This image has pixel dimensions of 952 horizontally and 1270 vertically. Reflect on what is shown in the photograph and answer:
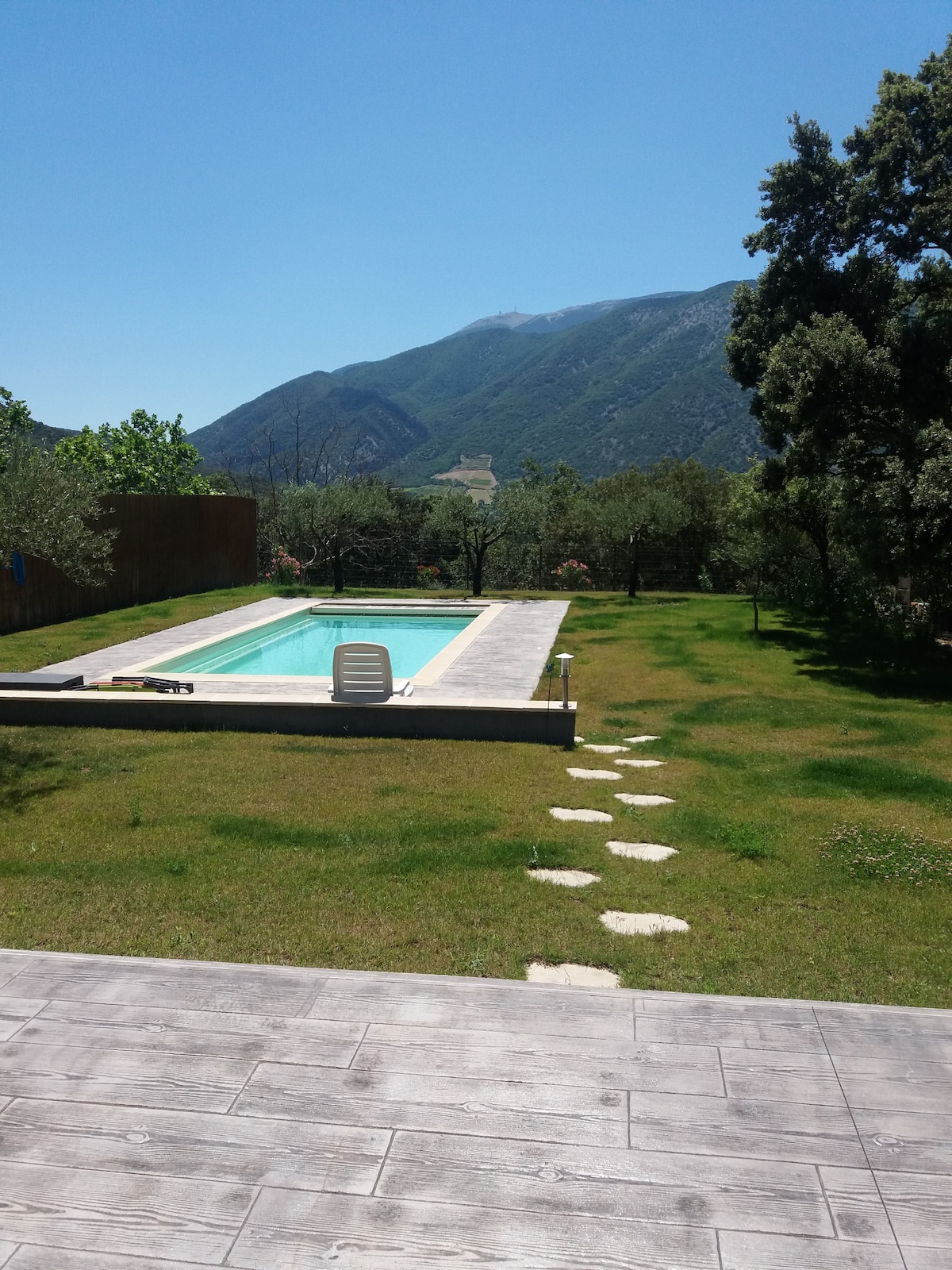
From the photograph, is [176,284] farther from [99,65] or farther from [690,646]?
[690,646]

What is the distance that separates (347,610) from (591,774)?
11.9 metres

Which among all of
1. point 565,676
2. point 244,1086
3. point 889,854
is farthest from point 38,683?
point 889,854

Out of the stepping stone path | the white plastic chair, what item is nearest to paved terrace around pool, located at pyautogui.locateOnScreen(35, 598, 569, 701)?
the white plastic chair

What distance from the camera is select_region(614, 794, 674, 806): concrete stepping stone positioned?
5.93 m

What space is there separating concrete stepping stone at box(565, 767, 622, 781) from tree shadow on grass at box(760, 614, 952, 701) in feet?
15.3

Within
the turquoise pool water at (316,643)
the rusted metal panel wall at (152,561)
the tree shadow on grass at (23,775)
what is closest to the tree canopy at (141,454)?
the rusted metal panel wall at (152,561)

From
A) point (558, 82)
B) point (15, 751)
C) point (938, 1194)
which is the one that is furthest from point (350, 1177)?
point (558, 82)

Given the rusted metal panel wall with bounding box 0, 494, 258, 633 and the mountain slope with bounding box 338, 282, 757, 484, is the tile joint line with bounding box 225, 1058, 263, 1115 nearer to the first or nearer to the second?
the rusted metal panel wall with bounding box 0, 494, 258, 633

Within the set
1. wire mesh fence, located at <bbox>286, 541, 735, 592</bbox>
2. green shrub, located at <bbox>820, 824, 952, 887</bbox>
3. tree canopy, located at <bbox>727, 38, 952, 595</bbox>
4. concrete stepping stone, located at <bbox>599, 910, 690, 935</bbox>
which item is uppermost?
tree canopy, located at <bbox>727, 38, 952, 595</bbox>

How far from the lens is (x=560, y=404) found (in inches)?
3617

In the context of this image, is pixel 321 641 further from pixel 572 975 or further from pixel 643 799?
pixel 572 975

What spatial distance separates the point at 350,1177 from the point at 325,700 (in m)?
6.23

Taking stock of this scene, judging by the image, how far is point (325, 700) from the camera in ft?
27.0

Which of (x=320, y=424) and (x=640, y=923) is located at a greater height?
(x=320, y=424)
